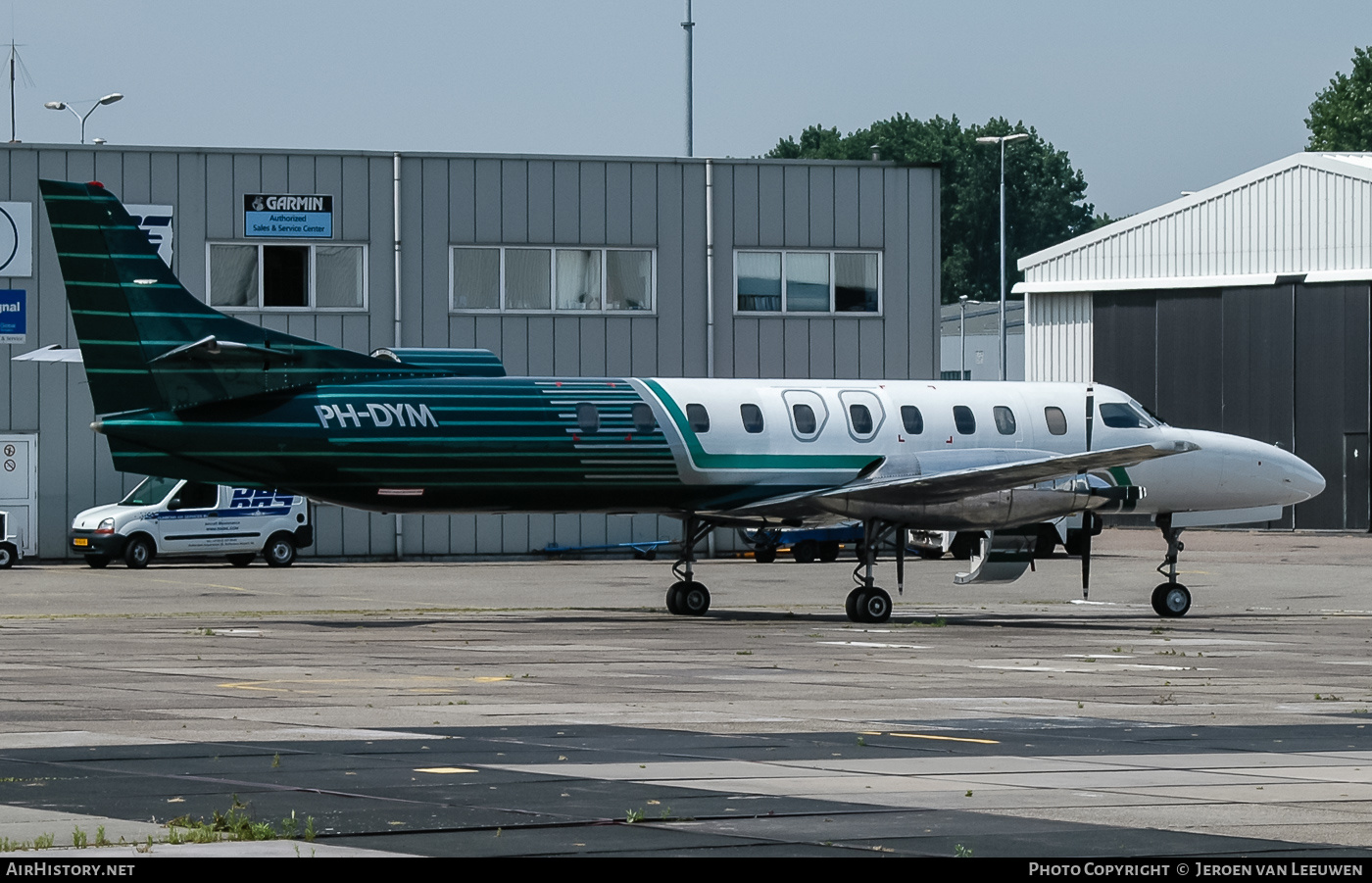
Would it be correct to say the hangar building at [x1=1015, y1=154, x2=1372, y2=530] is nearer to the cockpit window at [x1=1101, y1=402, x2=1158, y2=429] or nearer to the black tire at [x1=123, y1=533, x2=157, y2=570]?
the cockpit window at [x1=1101, y1=402, x2=1158, y2=429]

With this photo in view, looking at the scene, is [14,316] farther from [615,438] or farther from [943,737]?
[943,737]

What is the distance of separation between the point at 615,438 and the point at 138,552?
18.5m

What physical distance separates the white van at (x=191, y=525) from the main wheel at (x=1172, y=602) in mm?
20218

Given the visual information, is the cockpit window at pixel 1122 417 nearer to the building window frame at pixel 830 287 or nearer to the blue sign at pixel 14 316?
the building window frame at pixel 830 287

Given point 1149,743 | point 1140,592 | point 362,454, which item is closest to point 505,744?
point 1149,743

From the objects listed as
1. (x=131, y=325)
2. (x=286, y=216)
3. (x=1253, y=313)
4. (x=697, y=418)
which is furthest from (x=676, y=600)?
(x=1253, y=313)

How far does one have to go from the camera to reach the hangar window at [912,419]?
95.0 feet

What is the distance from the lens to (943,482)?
26719 mm

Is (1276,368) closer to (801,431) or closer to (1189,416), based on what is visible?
(1189,416)

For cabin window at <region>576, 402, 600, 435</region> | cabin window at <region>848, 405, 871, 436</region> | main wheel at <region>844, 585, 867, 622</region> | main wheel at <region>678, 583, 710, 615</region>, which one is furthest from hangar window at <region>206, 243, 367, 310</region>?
main wheel at <region>844, 585, 867, 622</region>

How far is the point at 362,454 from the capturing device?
993 inches

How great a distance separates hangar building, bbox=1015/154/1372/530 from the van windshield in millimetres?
31610

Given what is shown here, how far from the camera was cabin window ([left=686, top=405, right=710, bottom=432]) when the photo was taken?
27.7 meters

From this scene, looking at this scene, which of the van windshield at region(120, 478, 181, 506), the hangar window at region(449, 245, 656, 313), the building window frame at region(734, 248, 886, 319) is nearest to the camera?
the van windshield at region(120, 478, 181, 506)
